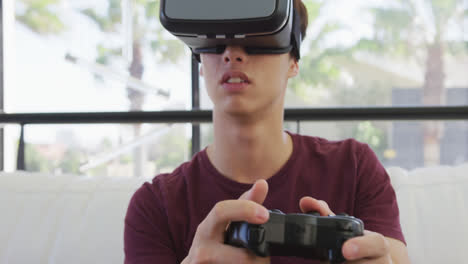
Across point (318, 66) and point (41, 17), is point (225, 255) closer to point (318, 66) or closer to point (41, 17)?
point (318, 66)

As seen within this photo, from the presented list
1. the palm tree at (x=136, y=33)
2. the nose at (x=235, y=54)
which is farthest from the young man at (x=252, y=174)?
the palm tree at (x=136, y=33)

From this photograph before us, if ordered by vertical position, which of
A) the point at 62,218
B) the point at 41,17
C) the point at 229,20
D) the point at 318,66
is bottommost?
the point at 62,218

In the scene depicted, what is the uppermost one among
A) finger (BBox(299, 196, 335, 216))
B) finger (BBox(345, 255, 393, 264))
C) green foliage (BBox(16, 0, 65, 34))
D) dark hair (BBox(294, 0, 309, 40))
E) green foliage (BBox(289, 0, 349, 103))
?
green foliage (BBox(16, 0, 65, 34))

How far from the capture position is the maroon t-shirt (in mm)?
928

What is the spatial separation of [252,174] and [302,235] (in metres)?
0.40

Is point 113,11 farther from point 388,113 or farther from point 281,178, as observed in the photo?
point 281,178

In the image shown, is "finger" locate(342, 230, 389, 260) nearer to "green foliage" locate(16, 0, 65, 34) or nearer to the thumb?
the thumb

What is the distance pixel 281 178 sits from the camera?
948 mm

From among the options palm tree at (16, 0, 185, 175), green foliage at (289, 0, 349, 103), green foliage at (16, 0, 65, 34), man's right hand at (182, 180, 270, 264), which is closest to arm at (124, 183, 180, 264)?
man's right hand at (182, 180, 270, 264)

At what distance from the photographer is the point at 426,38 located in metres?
3.07

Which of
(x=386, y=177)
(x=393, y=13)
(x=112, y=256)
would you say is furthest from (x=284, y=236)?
(x=393, y=13)

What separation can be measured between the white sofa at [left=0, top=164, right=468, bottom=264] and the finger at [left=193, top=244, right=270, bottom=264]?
0.56 m

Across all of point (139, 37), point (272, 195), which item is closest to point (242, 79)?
point (272, 195)

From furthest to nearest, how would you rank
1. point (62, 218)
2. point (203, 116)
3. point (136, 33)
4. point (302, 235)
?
point (136, 33)
point (203, 116)
point (62, 218)
point (302, 235)
